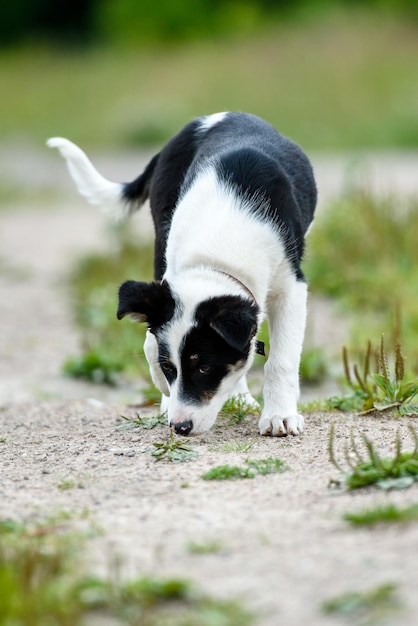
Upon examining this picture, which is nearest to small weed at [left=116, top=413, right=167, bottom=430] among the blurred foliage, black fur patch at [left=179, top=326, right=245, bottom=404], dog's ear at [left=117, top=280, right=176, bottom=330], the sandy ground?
the sandy ground

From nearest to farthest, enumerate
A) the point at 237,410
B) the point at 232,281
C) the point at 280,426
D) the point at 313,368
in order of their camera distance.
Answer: the point at 232,281 < the point at 280,426 < the point at 237,410 < the point at 313,368

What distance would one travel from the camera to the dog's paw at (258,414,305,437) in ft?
17.9

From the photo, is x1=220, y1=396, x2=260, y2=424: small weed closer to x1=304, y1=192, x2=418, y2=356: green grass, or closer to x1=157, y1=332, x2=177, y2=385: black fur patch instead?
x1=157, y1=332, x2=177, y2=385: black fur patch

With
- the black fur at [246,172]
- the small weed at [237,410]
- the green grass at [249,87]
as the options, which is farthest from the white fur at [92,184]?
the green grass at [249,87]

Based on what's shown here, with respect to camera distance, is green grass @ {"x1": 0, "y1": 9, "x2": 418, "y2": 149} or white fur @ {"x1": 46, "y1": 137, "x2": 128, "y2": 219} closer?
white fur @ {"x1": 46, "y1": 137, "x2": 128, "y2": 219}

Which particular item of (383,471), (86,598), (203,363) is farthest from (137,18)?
(86,598)

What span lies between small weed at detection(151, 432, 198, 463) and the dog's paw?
0.60m

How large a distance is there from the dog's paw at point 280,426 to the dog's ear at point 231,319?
0.51 meters

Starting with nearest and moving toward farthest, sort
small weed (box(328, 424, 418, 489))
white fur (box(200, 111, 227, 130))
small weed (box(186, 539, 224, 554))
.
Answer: small weed (box(186, 539, 224, 554)), small weed (box(328, 424, 418, 489)), white fur (box(200, 111, 227, 130))

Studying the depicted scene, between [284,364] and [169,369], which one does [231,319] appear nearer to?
[169,369]

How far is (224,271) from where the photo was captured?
17.7 ft

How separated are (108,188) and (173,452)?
8.94 feet

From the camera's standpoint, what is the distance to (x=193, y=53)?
36531mm

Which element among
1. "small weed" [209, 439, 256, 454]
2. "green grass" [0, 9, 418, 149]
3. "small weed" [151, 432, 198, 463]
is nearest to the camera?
"small weed" [151, 432, 198, 463]
